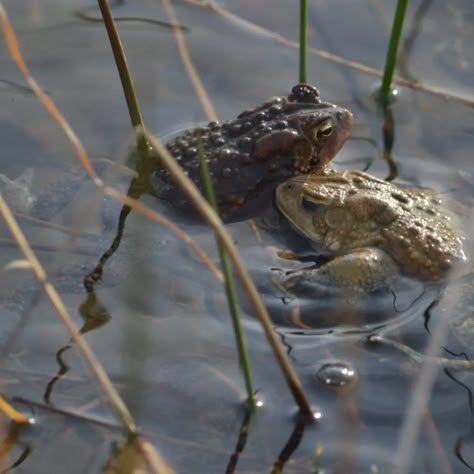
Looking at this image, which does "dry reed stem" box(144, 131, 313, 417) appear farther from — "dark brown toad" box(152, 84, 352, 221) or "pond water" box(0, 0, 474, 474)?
"dark brown toad" box(152, 84, 352, 221)

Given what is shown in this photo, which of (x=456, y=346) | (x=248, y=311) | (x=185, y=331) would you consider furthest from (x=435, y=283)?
(x=185, y=331)

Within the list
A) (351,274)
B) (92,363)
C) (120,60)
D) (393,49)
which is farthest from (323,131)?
(92,363)

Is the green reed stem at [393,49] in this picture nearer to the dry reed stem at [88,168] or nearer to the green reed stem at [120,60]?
the green reed stem at [120,60]

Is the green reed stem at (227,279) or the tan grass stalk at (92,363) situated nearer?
the green reed stem at (227,279)

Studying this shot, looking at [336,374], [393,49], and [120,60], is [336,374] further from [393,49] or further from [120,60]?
[393,49]

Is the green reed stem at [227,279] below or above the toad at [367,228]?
above

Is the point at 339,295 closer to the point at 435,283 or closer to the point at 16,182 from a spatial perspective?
the point at 435,283

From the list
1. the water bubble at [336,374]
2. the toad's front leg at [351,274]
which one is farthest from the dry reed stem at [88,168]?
the toad's front leg at [351,274]
